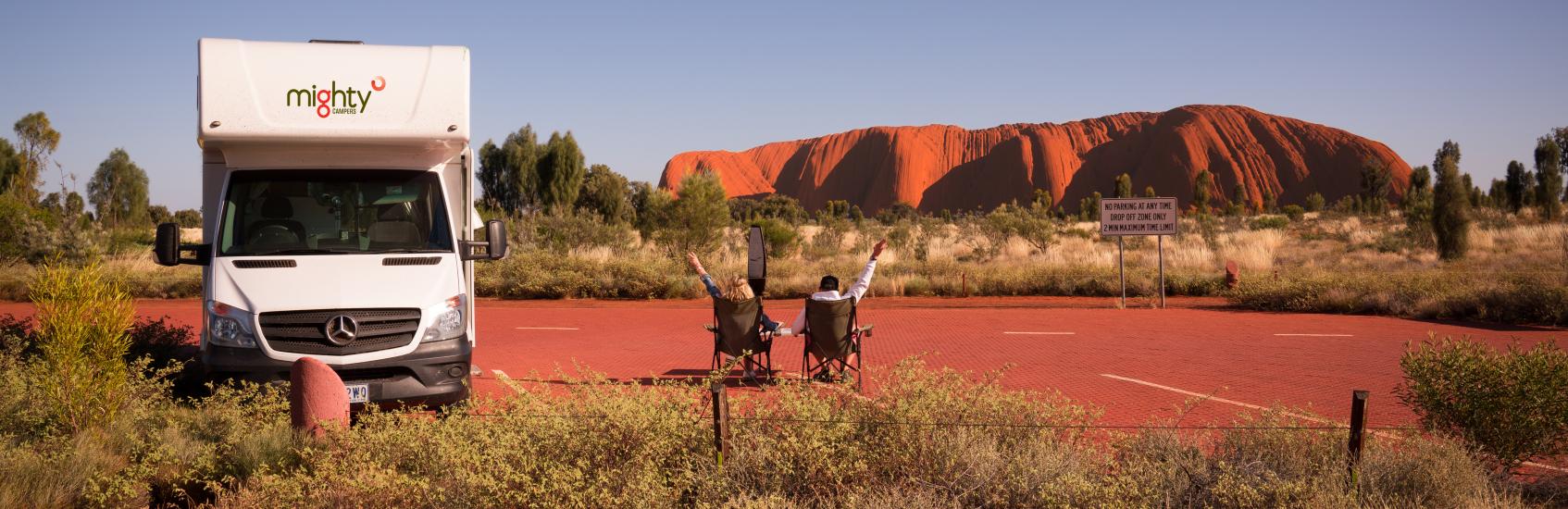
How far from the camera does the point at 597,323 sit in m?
15.7

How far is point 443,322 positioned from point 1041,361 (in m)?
6.49

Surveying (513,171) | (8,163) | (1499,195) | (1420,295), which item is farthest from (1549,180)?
(8,163)

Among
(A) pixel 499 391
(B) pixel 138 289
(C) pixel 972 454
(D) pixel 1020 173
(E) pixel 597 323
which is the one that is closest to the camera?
(C) pixel 972 454

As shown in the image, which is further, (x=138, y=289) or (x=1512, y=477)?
(x=138, y=289)

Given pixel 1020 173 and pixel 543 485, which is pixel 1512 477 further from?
pixel 1020 173

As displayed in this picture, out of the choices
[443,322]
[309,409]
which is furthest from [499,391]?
[309,409]

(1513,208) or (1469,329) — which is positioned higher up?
(1513,208)

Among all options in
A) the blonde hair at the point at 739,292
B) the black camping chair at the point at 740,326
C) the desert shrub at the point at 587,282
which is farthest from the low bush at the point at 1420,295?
the black camping chair at the point at 740,326

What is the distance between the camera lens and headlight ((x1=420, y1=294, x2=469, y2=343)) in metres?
6.91

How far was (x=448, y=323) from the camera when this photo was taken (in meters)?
7.00

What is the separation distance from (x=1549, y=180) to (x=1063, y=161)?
82.8m

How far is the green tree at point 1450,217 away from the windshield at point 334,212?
27983mm

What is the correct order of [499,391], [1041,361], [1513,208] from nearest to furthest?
1. [499,391]
2. [1041,361]
3. [1513,208]

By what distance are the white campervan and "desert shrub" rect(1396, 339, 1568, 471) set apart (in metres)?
6.12
